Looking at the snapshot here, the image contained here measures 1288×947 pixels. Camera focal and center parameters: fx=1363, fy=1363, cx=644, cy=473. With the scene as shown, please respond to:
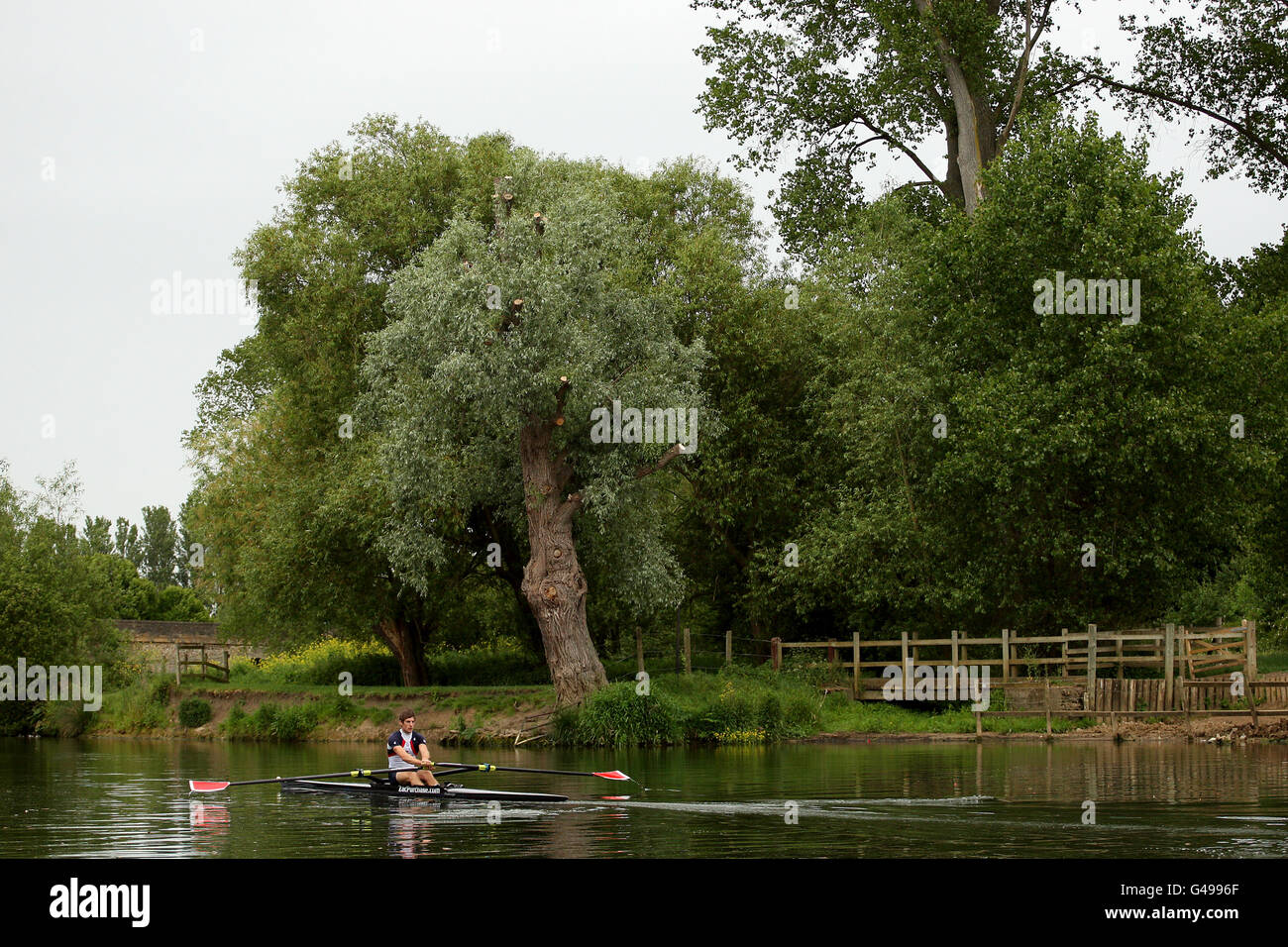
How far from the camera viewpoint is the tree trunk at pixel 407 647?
43.5 meters

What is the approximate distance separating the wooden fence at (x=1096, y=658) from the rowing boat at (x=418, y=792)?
16679 millimetres

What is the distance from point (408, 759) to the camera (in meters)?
21.5

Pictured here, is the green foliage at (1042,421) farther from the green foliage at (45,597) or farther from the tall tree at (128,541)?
the tall tree at (128,541)

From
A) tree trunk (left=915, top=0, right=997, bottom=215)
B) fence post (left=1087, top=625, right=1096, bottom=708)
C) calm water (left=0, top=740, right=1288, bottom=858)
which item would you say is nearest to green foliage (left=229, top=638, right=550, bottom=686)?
calm water (left=0, top=740, right=1288, bottom=858)

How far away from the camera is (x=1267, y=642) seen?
57.6m

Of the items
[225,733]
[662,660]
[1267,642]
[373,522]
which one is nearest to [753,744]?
[662,660]

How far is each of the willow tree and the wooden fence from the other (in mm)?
6867

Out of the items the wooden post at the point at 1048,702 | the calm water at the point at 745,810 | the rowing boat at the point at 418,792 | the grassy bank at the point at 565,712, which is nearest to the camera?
the calm water at the point at 745,810

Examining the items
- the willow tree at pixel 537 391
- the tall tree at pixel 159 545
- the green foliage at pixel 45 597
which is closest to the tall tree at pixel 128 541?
the tall tree at pixel 159 545

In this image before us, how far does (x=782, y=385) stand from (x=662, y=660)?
968cm

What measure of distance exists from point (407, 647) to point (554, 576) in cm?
1185

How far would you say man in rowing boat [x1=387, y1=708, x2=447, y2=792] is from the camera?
21344mm

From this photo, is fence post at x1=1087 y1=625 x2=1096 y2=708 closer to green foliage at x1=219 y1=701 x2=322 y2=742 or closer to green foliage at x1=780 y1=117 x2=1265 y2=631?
green foliage at x1=780 y1=117 x2=1265 y2=631
